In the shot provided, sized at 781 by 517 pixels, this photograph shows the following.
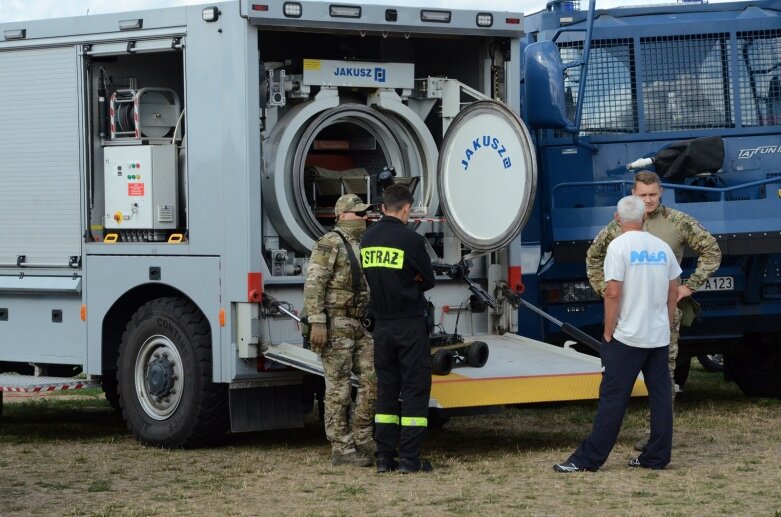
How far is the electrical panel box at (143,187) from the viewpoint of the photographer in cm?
1128

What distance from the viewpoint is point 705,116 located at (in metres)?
13.0

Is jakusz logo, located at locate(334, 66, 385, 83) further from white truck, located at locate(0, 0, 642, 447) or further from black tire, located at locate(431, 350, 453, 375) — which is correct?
black tire, located at locate(431, 350, 453, 375)

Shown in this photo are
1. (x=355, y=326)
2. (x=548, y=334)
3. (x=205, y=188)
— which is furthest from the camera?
(x=548, y=334)

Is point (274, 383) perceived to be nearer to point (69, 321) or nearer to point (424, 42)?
point (69, 321)

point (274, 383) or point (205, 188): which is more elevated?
point (205, 188)

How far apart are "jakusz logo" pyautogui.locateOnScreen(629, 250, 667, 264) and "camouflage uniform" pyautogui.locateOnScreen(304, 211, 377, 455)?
1.79 m

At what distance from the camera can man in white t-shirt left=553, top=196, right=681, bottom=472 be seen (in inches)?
367

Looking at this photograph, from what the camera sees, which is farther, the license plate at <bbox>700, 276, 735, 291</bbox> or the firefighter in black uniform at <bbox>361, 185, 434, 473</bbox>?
the license plate at <bbox>700, 276, 735, 291</bbox>

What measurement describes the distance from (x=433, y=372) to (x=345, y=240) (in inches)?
41.1

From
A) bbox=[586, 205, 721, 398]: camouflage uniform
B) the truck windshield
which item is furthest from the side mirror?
bbox=[586, 205, 721, 398]: camouflage uniform

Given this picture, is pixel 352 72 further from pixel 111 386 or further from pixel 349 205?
pixel 111 386

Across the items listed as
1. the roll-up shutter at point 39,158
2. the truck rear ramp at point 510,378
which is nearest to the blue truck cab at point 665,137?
the truck rear ramp at point 510,378

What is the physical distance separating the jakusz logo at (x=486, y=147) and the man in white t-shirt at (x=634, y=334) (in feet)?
5.08

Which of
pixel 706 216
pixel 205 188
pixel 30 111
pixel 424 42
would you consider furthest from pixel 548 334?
pixel 30 111
